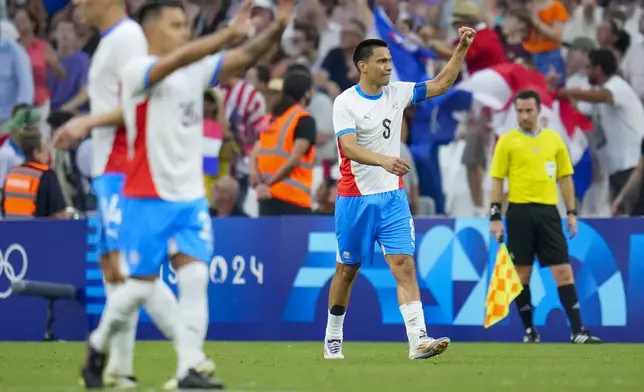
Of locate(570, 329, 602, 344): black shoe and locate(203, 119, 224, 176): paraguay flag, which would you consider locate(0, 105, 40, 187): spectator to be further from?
locate(570, 329, 602, 344): black shoe

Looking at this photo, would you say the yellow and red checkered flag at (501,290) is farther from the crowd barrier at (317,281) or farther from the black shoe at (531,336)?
the crowd barrier at (317,281)

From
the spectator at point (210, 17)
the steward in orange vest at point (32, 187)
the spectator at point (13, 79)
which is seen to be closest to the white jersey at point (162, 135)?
the steward in orange vest at point (32, 187)

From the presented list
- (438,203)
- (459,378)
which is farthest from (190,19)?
(459,378)

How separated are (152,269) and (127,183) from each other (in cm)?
57

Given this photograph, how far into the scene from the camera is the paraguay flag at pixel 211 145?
18016mm

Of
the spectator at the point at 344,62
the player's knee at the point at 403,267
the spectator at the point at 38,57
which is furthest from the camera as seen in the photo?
the spectator at the point at 38,57

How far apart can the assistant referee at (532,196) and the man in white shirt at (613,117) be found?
2.22 m

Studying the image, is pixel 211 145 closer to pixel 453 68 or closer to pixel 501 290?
pixel 501 290

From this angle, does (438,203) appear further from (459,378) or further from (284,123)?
(459,378)

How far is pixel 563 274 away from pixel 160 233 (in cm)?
723

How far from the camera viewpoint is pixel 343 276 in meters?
12.6

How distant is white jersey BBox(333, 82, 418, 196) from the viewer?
12305mm

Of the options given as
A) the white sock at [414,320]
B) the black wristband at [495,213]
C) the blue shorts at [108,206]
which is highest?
the blue shorts at [108,206]

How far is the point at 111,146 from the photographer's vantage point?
9406mm
